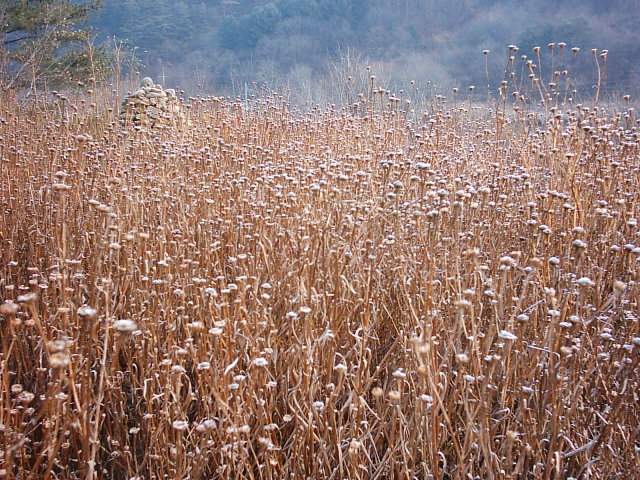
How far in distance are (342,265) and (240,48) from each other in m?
28.4

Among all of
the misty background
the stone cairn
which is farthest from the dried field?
the misty background

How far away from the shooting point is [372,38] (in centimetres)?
2516

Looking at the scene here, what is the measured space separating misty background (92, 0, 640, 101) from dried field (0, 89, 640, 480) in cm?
1233

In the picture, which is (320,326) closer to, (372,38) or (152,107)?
(152,107)

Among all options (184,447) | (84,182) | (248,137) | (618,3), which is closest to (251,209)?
(84,182)

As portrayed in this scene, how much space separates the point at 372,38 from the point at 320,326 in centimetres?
2545

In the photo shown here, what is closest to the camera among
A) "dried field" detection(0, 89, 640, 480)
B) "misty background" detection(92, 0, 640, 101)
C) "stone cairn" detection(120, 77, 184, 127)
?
"dried field" detection(0, 89, 640, 480)

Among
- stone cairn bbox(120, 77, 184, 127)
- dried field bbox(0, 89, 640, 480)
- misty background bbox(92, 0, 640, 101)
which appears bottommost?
dried field bbox(0, 89, 640, 480)

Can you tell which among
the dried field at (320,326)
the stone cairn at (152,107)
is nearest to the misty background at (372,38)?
the stone cairn at (152,107)

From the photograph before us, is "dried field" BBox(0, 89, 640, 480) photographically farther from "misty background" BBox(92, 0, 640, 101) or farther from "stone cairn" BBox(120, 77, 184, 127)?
"misty background" BBox(92, 0, 640, 101)

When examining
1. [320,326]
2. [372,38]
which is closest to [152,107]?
[320,326]

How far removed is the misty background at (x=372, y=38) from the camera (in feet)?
60.0

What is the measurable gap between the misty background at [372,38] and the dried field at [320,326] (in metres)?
12.3

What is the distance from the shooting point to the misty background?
18.3 m
